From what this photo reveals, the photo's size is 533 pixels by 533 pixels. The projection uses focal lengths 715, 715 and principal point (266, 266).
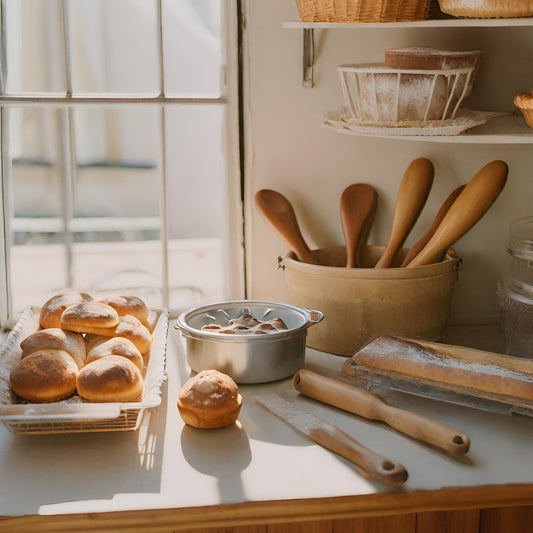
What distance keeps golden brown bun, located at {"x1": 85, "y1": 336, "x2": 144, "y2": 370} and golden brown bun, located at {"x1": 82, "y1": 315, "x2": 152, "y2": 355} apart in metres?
0.04

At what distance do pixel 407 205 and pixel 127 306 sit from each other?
534 mm

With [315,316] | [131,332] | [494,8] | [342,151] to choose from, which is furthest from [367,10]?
[131,332]

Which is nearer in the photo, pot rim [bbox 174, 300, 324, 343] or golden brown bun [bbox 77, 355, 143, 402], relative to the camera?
golden brown bun [bbox 77, 355, 143, 402]

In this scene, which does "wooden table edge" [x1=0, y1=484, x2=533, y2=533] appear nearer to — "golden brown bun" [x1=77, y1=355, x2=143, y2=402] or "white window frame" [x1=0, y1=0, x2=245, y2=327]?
"golden brown bun" [x1=77, y1=355, x2=143, y2=402]

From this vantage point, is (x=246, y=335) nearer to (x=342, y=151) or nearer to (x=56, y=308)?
(x=56, y=308)

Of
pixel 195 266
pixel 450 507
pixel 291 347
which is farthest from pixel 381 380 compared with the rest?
pixel 195 266

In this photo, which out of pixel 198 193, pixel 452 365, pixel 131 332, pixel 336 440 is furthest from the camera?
pixel 198 193

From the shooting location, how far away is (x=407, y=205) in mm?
1310

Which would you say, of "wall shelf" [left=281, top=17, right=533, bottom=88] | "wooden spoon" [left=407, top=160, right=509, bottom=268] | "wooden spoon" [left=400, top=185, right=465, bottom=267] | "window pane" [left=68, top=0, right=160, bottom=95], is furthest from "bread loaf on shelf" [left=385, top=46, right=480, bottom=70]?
"window pane" [left=68, top=0, right=160, bottom=95]

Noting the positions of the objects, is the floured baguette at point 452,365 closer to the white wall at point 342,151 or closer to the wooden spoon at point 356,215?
the wooden spoon at point 356,215

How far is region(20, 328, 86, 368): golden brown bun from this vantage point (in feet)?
3.43

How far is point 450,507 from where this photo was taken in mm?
835

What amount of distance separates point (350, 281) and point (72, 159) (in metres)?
0.59

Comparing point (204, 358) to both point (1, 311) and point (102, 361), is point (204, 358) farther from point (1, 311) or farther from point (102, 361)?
point (1, 311)
